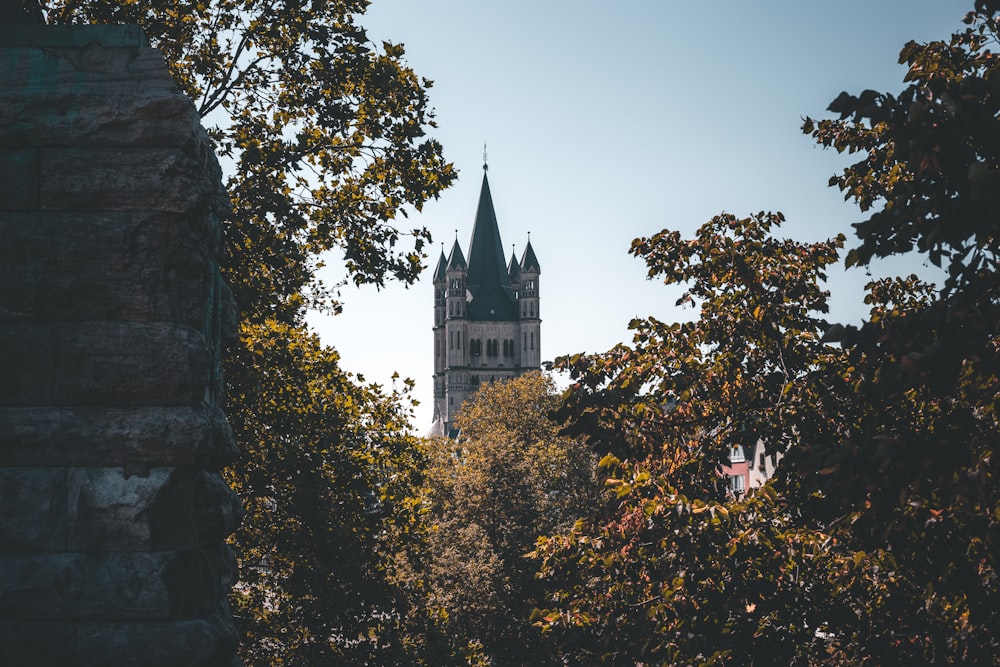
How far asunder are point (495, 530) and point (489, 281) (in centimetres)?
9941

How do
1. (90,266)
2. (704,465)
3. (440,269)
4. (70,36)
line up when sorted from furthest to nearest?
1. (440,269)
2. (704,465)
3. (70,36)
4. (90,266)

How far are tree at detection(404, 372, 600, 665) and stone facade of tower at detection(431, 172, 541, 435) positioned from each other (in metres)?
87.2

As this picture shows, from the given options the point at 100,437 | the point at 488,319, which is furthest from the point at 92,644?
the point at 488,319

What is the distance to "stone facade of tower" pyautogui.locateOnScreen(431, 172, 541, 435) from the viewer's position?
129 meters

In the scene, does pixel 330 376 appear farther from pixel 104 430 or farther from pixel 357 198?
pixel 104 430

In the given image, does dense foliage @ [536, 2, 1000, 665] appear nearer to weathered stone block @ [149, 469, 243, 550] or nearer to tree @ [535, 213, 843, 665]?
tree @ [535, 213, 843, 665]

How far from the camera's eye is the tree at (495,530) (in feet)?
91.7

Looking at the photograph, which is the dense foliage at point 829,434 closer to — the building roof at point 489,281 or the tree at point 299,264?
the tree at point 299,264

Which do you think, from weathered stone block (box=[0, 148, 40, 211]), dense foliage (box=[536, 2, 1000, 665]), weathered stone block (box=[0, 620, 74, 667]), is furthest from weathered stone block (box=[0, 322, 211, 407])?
dense foliage (box=[536, 2, 1000, 665])

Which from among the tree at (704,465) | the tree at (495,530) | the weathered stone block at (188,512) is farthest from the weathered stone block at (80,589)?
the tree at (495,530)

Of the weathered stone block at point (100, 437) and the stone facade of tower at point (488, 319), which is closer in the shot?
the weathered stone block at point (100, 437)

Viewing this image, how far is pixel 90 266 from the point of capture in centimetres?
487

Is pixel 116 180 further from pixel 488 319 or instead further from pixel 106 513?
pixel 488 319

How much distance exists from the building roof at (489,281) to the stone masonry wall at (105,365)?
4847 inches
